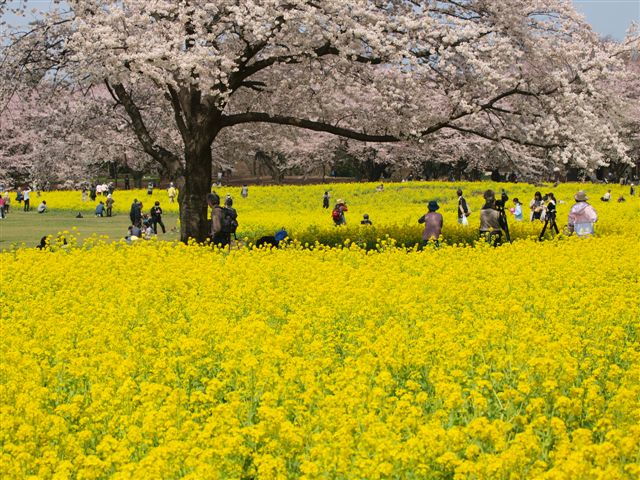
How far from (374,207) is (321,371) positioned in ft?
132

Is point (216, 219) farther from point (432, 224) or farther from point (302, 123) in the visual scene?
point (432, 224)

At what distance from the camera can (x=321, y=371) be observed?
9539 millimetres

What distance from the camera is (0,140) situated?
6981 cm

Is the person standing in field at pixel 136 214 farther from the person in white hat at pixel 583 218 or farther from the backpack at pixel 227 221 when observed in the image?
the person in white hat at pixel 583 218

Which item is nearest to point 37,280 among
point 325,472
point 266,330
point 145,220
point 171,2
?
point 266,330

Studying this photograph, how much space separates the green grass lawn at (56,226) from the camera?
36688 mm

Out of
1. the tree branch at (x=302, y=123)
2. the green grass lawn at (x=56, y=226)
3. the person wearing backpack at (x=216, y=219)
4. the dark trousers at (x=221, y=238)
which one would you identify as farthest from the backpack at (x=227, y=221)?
the green grass lawn at (x=56, y=226)

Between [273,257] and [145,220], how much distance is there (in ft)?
64.1

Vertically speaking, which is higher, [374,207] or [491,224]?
[491,224]

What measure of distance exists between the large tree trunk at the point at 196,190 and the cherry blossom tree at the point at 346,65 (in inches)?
1.3

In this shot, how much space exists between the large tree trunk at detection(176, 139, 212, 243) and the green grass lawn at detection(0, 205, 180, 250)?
8.93 meters

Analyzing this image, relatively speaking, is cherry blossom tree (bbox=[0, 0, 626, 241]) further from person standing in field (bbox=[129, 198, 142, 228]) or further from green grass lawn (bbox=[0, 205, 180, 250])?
person standing in field (bbox=[129, 198, 142, 228])

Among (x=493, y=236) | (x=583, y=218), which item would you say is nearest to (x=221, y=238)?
(x=493, y=236)

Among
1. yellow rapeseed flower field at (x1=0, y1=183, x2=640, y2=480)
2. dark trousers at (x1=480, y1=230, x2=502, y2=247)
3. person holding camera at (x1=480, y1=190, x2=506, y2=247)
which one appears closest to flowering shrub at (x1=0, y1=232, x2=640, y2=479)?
yellow rapeseed flower field at (x1=0, y1=183, x2=640, y2=480)
